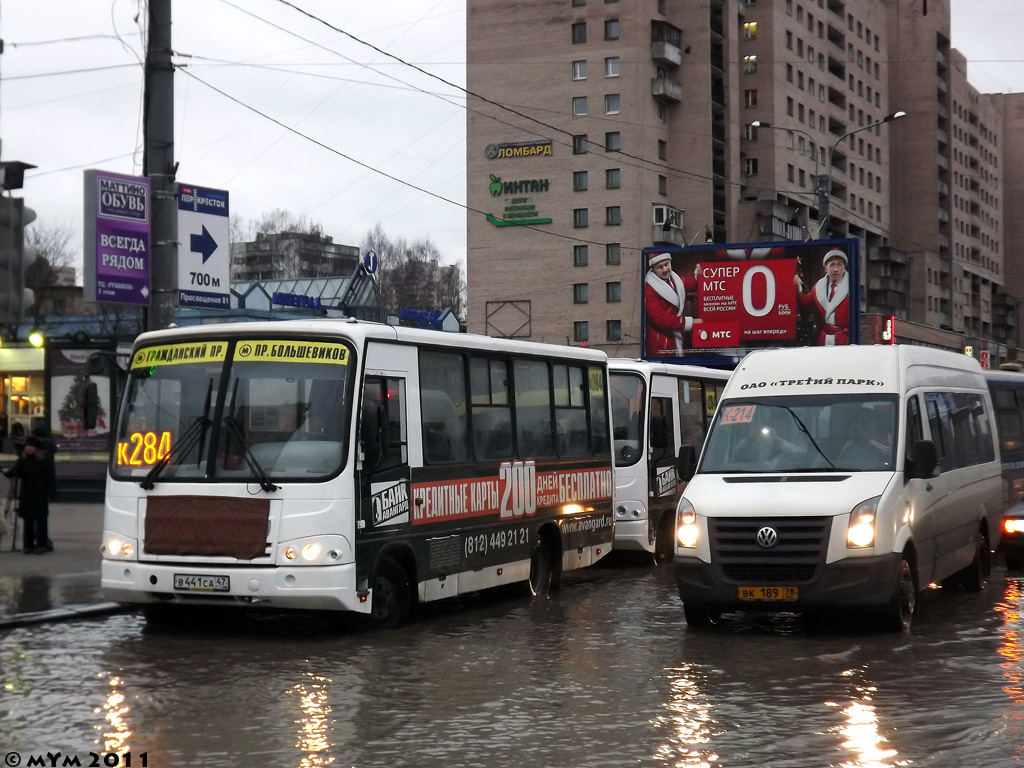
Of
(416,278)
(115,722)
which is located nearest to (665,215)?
(416,278)

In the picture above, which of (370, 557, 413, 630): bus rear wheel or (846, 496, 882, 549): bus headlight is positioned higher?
(846, 496, 882, 549): bus headlight

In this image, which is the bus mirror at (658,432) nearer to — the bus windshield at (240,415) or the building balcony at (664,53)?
the bus windshield at (240,415)

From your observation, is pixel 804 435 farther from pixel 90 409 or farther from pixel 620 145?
pixel 620 145

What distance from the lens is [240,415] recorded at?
12570mm

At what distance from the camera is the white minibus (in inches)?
478

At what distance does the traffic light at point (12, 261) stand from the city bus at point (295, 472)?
69.6 inches

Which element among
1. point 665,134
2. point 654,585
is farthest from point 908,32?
point 654,585

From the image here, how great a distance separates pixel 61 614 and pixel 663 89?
250ft

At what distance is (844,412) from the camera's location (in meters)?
13.5

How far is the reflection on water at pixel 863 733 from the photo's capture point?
25.1 feet

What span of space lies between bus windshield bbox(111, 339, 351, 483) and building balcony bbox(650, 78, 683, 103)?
2993 inches

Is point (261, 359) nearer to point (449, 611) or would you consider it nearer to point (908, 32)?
point (449, 611)

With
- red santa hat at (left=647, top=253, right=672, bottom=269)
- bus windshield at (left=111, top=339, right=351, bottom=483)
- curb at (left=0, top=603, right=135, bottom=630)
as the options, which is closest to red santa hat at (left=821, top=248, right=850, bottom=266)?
red santa hat at (left=647, top=253, right=672, bottom=269)

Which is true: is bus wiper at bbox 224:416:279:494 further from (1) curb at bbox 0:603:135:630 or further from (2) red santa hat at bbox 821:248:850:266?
(2) red santa hat at bbox 821:248:850:266
